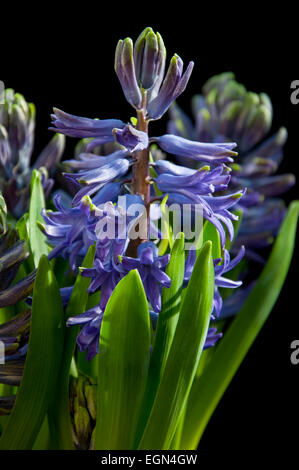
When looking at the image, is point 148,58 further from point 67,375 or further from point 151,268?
point 67,375

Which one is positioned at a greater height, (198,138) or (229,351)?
(198,138)

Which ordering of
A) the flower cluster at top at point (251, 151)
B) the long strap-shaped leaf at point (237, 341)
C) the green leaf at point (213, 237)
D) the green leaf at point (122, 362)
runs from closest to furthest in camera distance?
the green leaf at point (122, 362) < the green leaf at point (213, 237) < the long strap-shaped leaf at point (237, 341) < the flower cluster at top at point (251, 151)

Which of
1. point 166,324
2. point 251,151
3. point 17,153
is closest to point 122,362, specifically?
point 166,324

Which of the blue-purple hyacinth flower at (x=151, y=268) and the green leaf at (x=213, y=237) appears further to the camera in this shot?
the green leaf at (x=213, y=237)

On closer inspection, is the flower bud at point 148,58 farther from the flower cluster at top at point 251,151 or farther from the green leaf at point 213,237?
the flower cluster at top at point 251,151

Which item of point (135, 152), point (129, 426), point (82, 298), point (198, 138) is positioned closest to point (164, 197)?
point (135, 152)

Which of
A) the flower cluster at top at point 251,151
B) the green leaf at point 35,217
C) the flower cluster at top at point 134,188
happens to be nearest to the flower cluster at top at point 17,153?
the green leaf at point 35,217

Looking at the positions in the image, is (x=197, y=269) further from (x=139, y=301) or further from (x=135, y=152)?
(x=135, y=152)
